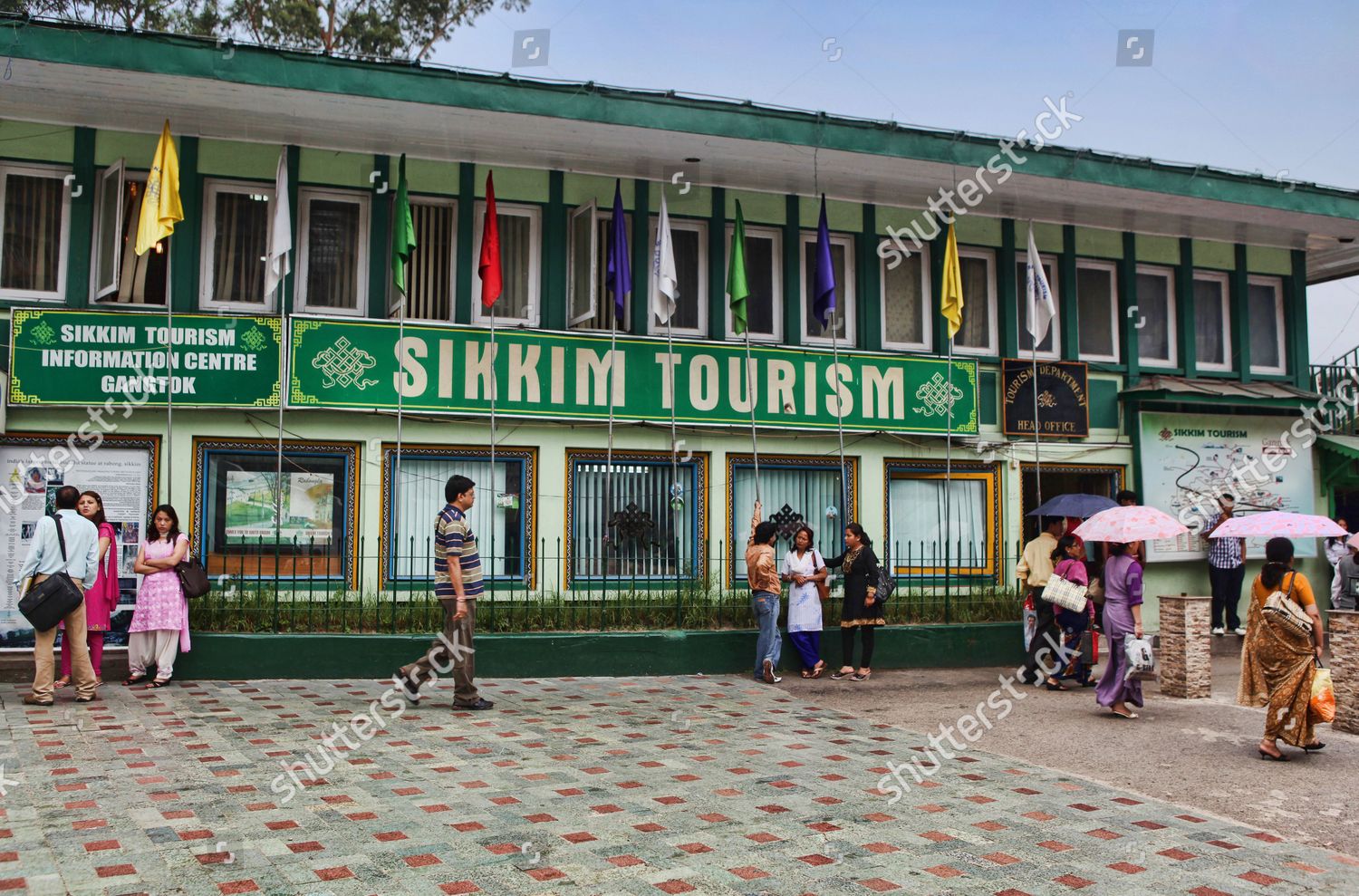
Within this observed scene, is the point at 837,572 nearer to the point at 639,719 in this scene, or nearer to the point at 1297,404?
the point at 639,719

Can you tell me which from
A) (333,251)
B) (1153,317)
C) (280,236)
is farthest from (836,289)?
(280,236)

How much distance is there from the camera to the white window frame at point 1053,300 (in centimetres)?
1695

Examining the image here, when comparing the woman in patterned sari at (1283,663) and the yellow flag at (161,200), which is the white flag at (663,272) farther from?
the woman in patterned sari at (1283,663)

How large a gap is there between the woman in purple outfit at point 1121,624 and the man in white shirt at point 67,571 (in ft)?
30.0

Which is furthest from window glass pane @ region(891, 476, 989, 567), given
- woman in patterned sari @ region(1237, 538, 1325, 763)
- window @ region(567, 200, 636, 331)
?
woman in patterned sari @ region(1237, 538, 1325, 763)

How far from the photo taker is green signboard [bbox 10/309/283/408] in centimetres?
1248

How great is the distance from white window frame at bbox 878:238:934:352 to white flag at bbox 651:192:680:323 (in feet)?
11.3

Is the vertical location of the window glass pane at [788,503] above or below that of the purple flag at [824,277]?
below

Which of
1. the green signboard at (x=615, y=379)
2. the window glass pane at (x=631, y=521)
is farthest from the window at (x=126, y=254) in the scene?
the window glass pane at (x=631, y=521)

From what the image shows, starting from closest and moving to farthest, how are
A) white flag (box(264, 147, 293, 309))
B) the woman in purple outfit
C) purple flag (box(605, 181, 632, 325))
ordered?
the woman in purple outfit, white flag (box(264, 147, 293, 309)), purple flag (box(605, 181, 632, 325))

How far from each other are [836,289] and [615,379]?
12.2 feet

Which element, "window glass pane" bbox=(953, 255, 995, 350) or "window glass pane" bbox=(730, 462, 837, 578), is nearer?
"window glass pane" bbox=(730, 462, 837, 578)

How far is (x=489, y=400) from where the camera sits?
1395 centimetres

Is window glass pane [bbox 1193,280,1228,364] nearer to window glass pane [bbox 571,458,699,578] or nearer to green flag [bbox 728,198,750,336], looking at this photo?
green flag [bbox 728,198,750,336]
